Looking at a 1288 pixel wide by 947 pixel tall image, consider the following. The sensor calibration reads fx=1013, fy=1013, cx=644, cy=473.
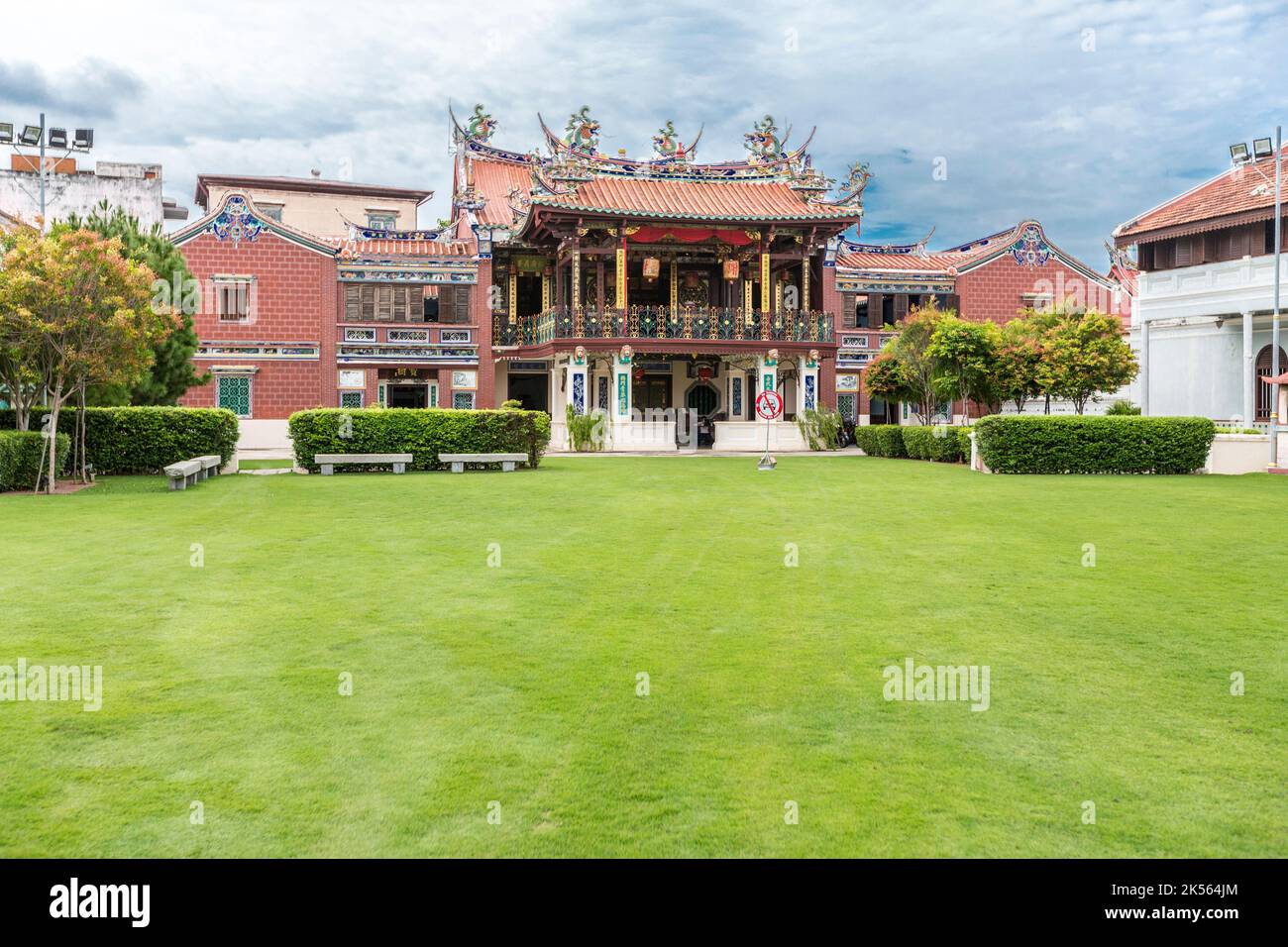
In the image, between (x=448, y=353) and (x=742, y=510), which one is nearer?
(x=742, y=510)

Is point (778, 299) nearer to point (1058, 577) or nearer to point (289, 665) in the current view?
point (1058, 577)

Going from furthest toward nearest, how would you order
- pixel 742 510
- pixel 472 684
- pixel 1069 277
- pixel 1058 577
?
pixel 1069 277
pixel 742 510
pixel 1058 577
pixel 472 684

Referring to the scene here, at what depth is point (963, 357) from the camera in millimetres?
27984

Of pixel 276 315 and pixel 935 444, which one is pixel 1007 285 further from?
pixel 276 315

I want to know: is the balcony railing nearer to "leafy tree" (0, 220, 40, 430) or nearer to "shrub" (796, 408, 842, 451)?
"shrub" (796, 408, 842, 451)

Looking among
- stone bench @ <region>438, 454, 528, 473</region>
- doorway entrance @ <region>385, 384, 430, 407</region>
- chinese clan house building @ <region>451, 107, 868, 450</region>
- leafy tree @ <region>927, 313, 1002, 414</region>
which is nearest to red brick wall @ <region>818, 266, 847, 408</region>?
chinese clan house building @ <region>451, 107, 868, 450</region>

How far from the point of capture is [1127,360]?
27.8 m

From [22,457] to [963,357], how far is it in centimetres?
2239

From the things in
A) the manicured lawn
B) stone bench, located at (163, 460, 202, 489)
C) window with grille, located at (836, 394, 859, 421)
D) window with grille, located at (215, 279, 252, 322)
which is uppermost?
window with grille, located at (215, 279, 252, 322)

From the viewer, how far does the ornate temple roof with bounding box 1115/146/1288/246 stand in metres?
30.5

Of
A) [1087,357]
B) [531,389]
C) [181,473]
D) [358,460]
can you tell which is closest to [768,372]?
[531,389]

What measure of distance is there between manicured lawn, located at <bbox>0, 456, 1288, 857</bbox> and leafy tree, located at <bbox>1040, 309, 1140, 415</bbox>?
15941 mm
